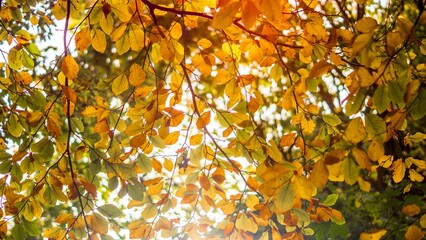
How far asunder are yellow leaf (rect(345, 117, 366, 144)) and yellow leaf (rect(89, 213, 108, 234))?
36.8 inches

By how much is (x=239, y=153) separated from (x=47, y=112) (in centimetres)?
69

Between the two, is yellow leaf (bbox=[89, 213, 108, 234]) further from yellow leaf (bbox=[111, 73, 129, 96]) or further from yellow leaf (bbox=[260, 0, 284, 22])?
yellow leaf (bbox=[260, 0, 284, 22])

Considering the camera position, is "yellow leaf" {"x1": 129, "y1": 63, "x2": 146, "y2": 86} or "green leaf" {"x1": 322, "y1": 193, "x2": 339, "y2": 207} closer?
"yellow leaf" {"x1": 129, "y1": 63, "x2": 146, "y2": 86}

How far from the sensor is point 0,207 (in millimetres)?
1755

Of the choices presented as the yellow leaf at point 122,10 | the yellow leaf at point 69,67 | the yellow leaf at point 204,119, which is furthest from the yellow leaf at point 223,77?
the yellow leaf at point 69,67

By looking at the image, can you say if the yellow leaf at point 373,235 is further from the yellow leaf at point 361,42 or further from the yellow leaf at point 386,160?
the yellow leaf at point 386,160

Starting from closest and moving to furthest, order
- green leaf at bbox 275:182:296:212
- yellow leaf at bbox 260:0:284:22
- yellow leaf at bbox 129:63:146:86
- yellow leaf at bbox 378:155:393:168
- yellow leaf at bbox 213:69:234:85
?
1. yellow leaf at bbox 260:0:284:22
2. green leaf at bbox 275:182:296:212
3. yellow leaf at bbox 129:63:146:86
4. yellow leaf at bbox 378:155:393:168
5. yellow leaf at bbox 213:69:234:85

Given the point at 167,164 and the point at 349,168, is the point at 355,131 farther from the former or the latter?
the point at 167,164

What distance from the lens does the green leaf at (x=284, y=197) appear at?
1258 mm

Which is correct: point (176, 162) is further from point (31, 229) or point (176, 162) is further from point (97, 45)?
point (31, 229)

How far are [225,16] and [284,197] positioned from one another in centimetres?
51

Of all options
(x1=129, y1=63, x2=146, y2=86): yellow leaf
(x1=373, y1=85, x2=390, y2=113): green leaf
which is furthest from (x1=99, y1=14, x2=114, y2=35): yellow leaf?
(x1=373, y1=85, x2=390, y2=113): green leaf

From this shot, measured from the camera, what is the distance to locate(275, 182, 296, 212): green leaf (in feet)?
4.13

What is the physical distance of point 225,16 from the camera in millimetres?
1082
